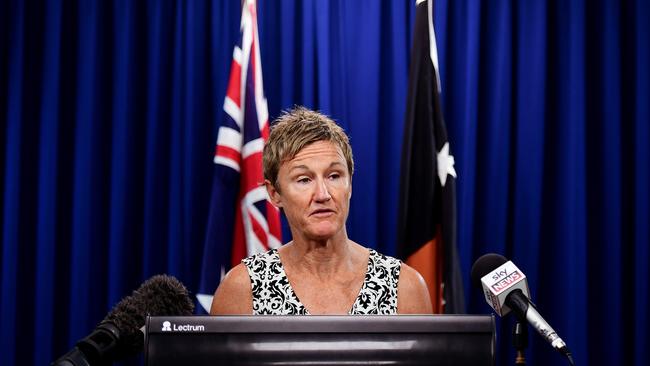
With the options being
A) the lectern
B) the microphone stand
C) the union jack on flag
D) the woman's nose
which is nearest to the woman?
the woman's nose

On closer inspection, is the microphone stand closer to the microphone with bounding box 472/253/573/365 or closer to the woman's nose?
the microphone with bounding box 472/253/573/365

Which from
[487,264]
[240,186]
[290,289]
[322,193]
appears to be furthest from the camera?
[240,186]

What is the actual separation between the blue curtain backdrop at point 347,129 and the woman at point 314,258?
1.79m

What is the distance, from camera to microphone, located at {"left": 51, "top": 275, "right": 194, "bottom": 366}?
1.28 meters

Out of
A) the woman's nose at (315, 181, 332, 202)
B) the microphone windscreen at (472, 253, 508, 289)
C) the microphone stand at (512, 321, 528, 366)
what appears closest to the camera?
the microphone stand at (512, 321, 528, 366)

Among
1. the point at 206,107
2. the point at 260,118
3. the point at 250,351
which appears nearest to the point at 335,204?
the point at 250,351

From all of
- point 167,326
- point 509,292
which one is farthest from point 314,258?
point 167,326

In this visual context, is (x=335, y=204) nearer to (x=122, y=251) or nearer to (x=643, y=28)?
(x=122, y=251)

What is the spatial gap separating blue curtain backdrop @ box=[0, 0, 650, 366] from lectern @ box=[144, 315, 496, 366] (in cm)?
275

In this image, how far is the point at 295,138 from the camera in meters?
2.09

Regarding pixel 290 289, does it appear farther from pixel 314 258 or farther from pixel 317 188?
pixel 317 188

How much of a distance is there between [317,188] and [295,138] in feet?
0.52

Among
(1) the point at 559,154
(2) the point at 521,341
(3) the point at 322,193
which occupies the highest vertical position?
(1) the point at 559,154

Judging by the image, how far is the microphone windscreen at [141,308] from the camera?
1372 millimetres
